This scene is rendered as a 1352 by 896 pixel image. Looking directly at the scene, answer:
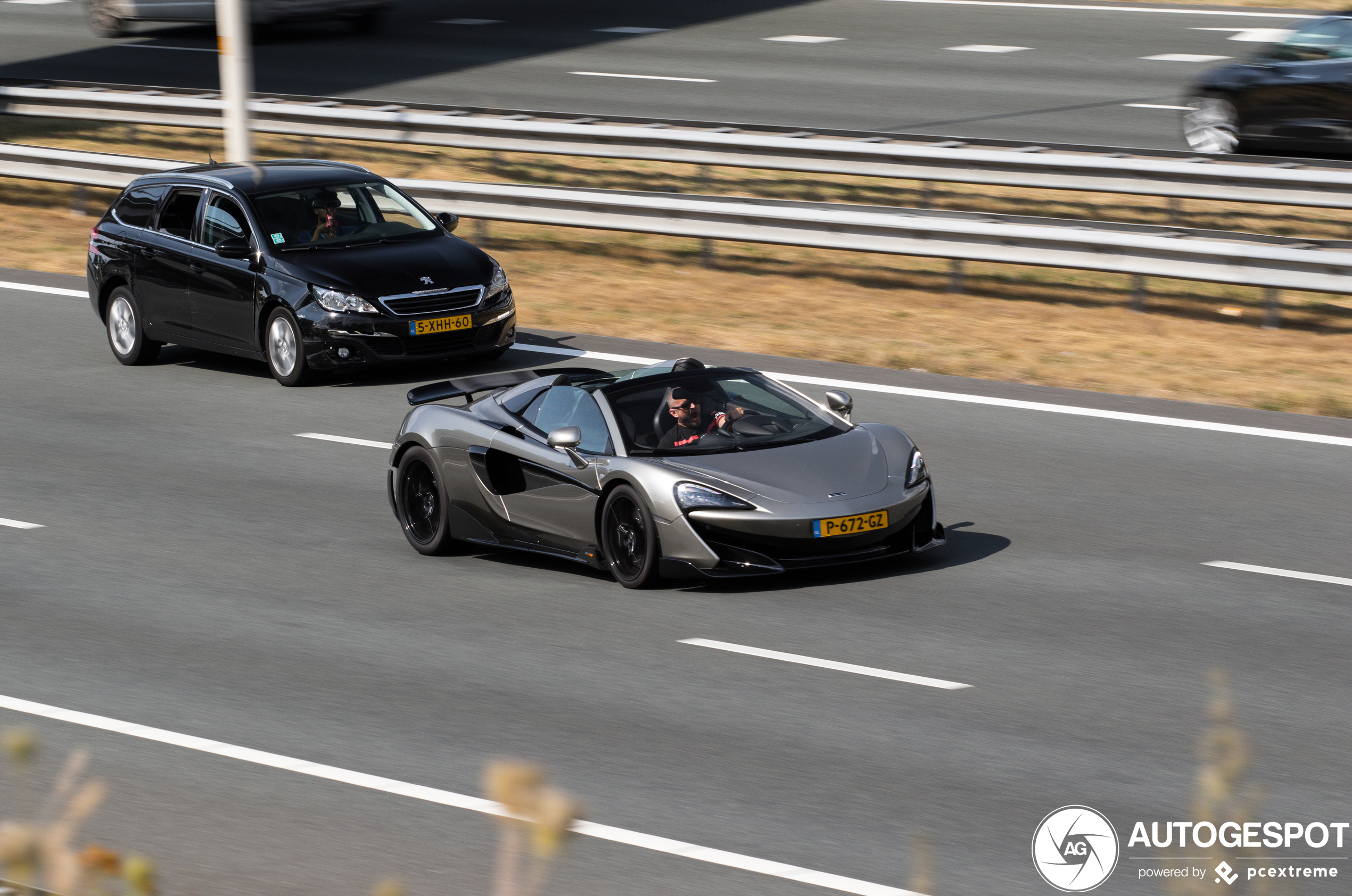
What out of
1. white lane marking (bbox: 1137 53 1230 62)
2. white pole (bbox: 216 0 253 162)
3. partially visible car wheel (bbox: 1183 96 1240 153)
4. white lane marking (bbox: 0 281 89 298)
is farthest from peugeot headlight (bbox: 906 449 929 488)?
white lane marking (bbox: 1137 53 1230 62)

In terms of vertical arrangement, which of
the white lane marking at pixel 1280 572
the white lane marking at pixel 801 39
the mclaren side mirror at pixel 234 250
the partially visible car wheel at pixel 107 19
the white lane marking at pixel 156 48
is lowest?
the white lane marking at pixel 1280 572

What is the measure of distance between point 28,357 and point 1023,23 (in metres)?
21.5

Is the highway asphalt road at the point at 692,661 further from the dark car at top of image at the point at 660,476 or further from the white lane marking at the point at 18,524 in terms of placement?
the dark car at top of image at the point at 660,476

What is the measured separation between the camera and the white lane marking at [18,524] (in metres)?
12.0

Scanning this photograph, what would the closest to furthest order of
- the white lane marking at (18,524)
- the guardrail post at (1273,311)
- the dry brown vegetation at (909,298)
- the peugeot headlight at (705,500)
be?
the peugeot headlight at (705,500) → the white lane marking at (18,524) → the dry brown vegetation at (909,298) → the guardrail post at (1273,311)

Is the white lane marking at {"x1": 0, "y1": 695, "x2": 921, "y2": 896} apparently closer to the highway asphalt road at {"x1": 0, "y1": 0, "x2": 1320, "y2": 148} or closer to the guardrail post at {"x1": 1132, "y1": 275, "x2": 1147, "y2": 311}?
the guardrail post at {"x1": 1132, "y1": 275, "x2": 1147, "y2": 311}

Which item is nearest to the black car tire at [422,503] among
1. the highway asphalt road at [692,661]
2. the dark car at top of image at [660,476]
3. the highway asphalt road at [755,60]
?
the dark car at top of image at [660,476]

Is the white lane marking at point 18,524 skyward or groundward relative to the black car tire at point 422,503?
groundward

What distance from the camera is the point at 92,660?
9211 mm

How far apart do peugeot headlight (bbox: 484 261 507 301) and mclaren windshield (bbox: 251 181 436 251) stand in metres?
0.91

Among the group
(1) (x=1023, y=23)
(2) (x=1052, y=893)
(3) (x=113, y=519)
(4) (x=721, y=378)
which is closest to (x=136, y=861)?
(2) (x=1052, y=893)

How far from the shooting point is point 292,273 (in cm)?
1633

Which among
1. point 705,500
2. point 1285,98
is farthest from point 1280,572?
point 1285,98

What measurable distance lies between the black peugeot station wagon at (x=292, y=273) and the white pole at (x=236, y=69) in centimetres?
331
